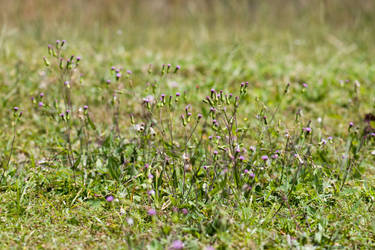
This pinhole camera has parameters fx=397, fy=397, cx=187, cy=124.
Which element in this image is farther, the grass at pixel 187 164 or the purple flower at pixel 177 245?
the grass at pixel 187 164

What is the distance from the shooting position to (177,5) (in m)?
7.42

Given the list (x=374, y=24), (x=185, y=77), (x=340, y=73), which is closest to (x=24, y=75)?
(x=185, y=77)

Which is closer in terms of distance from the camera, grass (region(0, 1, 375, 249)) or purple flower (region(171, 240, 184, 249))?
purple flower (region(171, 240, 184, 249))

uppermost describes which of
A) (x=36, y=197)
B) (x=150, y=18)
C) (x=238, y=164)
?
(x=150, y=18)

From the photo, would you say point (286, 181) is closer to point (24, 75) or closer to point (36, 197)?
point (36, 197)

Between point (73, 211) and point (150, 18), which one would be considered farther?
point (150, 18)

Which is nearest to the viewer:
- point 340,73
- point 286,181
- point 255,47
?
point 286,181

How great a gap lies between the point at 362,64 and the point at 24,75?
4.15 meters

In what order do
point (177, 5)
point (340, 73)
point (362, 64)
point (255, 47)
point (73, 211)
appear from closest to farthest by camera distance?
1. point (73, 211)
2. point (340, 73)
3. point (362, 64)
4. point (255, 47)
5. point (177, 5)

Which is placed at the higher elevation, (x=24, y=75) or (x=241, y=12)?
(x=241, y=12)

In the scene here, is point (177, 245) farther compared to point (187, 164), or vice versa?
point (187, 164)

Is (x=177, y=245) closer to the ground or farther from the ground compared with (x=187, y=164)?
closer to the ground

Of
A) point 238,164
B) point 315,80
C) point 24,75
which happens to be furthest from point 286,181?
point 24,75

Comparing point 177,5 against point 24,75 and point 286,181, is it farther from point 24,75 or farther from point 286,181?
point 286,181
